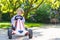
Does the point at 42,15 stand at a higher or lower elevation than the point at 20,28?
lower

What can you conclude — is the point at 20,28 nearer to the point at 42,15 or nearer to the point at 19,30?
the point at 19,30

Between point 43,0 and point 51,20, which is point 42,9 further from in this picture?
point 43,0

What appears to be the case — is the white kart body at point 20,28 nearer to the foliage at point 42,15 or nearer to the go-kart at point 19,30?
the go-kart at point 19,30

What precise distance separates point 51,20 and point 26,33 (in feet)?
36.0

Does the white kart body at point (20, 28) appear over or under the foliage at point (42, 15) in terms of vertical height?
over

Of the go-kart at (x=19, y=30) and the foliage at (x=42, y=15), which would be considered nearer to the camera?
the go-kart at (x=19, y=30)

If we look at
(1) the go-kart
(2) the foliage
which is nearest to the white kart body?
(1) the go-kart

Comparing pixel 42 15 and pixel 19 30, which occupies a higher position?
pixel 19 30

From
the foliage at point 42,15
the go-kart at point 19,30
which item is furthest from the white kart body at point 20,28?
the foliage at point 42,15

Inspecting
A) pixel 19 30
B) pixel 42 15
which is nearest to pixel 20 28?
pixel 19 30

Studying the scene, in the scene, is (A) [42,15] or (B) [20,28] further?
(A) [42,15]

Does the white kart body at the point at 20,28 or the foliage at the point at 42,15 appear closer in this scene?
the white kart body at the point at 20,28

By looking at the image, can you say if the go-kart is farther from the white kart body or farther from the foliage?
the foliage

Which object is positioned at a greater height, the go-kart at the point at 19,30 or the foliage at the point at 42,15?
the go-kart at the point at 19,30
